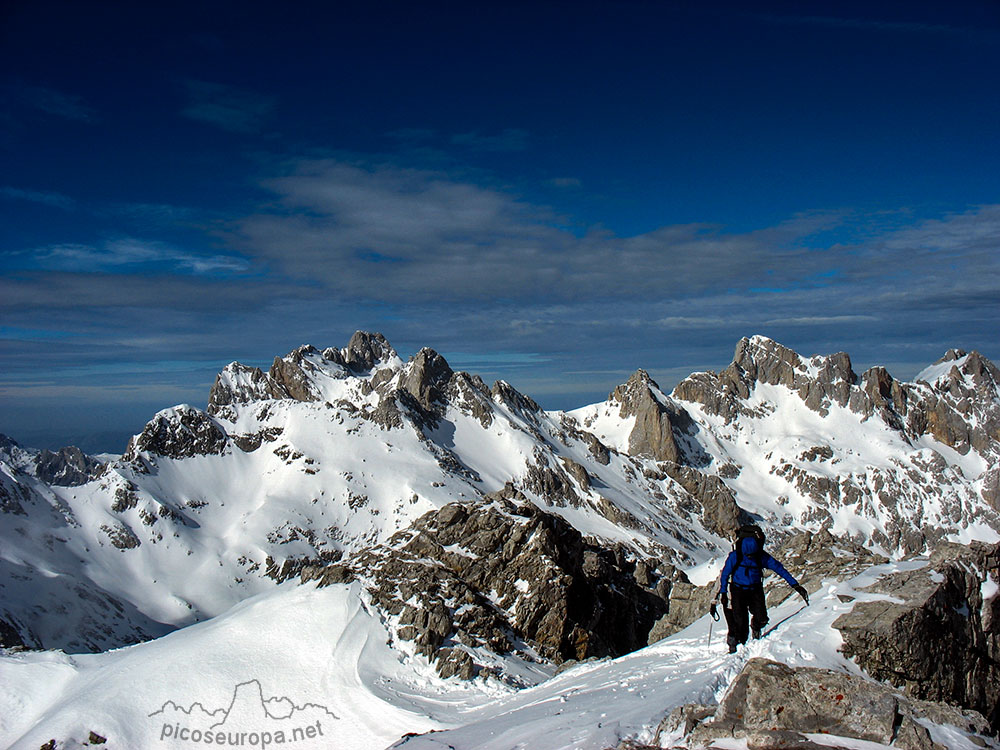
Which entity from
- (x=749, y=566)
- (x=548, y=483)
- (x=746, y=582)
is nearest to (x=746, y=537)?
(x=749, y=566)

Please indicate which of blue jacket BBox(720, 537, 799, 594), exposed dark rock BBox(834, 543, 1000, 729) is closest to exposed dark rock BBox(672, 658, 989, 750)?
exposed dark rock BBox(834, 543, 1000, 729)

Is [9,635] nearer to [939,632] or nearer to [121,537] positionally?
[121,537]

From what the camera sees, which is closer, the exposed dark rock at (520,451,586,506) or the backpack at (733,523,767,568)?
the backpack at (733,523,767,568)

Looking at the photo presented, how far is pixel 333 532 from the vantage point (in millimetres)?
161250

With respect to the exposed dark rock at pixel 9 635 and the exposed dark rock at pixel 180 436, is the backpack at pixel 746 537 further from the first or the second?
the exposed dark rock at pixel 180 436

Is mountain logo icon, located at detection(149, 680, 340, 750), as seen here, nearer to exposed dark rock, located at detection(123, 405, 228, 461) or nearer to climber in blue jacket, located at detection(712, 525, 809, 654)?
climber in blue jacket, located at detection(712, 525, 809, 654)

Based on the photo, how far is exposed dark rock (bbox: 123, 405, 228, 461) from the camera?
182625 mm

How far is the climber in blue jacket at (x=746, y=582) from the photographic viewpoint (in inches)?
680

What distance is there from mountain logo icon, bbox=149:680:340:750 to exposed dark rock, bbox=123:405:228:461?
175 metres

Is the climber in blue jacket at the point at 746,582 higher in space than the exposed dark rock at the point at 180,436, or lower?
lower

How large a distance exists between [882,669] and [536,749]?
9144mm

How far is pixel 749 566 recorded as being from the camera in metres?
17.4

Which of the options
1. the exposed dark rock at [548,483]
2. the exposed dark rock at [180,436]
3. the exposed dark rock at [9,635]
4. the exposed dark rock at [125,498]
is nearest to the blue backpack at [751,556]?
the exposed dark rock at [9,635]

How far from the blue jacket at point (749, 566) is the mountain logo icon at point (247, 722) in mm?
18355
